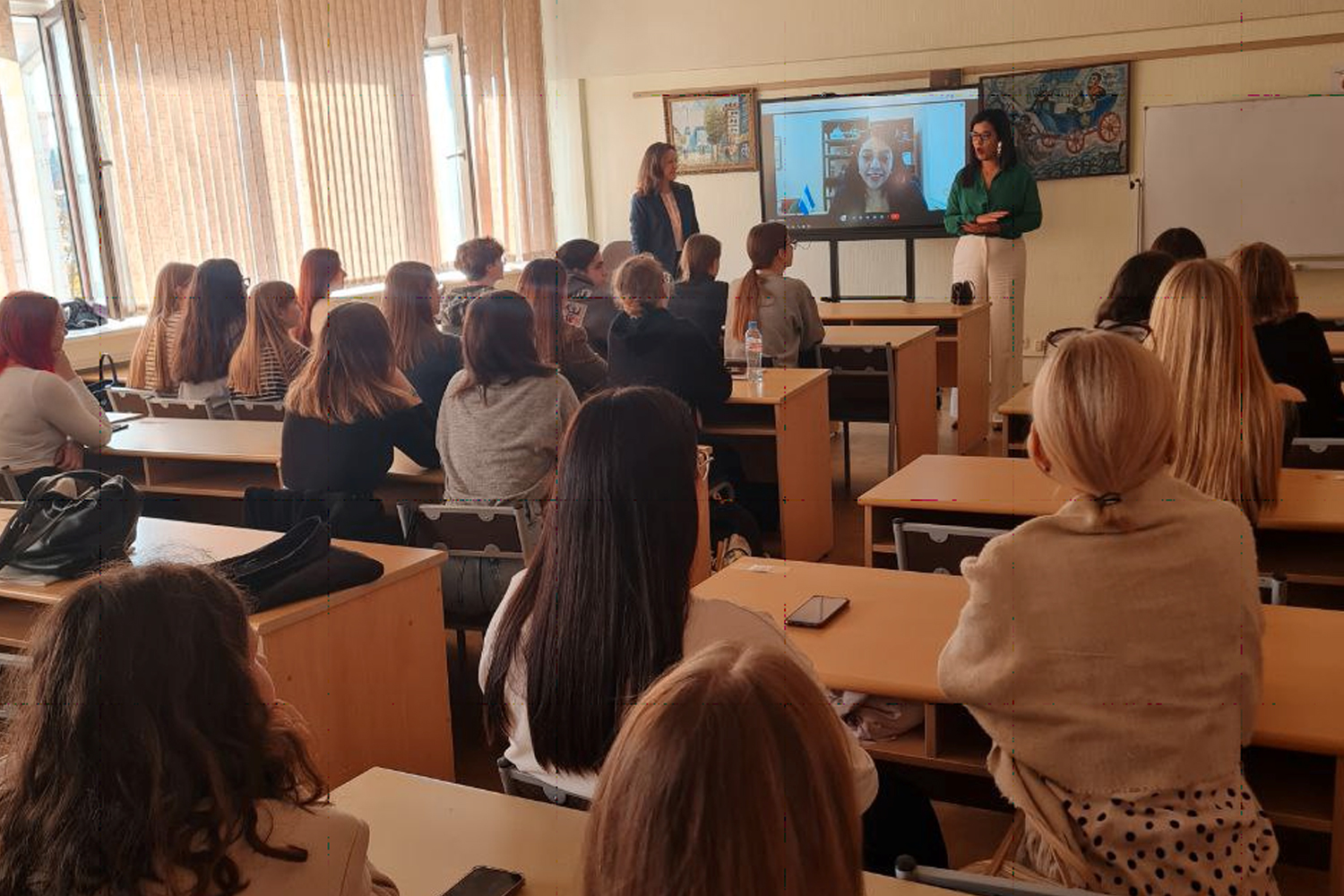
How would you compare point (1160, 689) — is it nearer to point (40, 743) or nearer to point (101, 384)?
point (40, 743)

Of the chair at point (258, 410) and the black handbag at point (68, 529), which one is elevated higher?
the black handbag at point (68, 529)

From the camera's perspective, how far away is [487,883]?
1.40 meters

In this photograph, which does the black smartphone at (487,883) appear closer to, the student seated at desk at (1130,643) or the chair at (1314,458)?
the student seated at desk at (1130,643)

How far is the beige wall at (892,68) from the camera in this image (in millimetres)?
7172

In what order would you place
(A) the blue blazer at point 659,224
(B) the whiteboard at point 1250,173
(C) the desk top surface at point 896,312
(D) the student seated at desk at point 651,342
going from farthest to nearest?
(B) the whiteboard at point 1250,173, (A) the blue blazer at point 659,224, (C) the desk top surface at point 896,312, (D) the student seated at desk at point 651,342

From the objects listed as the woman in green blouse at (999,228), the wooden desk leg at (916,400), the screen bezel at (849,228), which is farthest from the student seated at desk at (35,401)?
the screen bezel at (849,228)

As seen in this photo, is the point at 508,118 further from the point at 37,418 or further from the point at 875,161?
the point at 37,418

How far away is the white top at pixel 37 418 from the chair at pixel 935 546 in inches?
97.8

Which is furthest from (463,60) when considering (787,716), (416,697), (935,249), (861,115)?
(787,716)

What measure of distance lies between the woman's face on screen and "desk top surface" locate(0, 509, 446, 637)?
226 inches

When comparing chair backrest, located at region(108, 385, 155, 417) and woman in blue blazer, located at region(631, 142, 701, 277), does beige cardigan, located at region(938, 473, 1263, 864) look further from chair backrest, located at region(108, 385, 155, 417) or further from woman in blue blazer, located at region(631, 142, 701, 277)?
woman in blue blazer, located at region(631, 142, 701, 277)

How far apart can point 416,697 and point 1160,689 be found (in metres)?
1.74

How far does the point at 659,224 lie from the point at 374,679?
4.55m

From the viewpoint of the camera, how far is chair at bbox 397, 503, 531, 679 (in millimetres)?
3111
